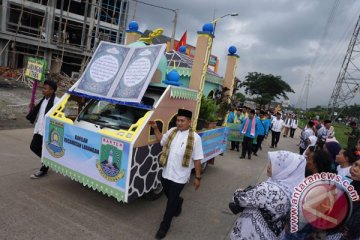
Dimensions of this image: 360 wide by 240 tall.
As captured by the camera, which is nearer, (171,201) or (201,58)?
(171,201)

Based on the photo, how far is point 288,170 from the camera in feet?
8.53

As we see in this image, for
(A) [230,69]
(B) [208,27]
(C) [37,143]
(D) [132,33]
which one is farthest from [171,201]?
(A) [230,69]

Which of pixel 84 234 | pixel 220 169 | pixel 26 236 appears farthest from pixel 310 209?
pixel 220 169

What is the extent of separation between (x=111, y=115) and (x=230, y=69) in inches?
215

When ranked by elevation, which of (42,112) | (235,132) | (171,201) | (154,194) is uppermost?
(42,112)

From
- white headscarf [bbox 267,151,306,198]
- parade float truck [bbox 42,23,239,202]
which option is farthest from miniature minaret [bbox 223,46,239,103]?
white headscarf [bbox 267,151,306,198]

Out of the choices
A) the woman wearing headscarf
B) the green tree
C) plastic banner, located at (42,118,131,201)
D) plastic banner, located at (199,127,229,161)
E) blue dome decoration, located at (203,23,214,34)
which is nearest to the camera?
the woman wearing headscarf

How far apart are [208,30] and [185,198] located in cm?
324

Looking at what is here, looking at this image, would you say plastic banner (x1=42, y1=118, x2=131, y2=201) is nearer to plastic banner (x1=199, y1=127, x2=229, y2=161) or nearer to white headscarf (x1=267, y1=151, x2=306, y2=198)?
white headscarf (x1=267, y1=151, x2=306, y2=198)

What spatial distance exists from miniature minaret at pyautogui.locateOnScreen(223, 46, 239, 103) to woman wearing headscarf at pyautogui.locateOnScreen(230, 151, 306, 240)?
21.6ft

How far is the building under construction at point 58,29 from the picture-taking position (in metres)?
24.2

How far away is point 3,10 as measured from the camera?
77.5ft

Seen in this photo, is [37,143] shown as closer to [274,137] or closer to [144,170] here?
[144,170]

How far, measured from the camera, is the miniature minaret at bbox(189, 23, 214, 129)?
5.85m
